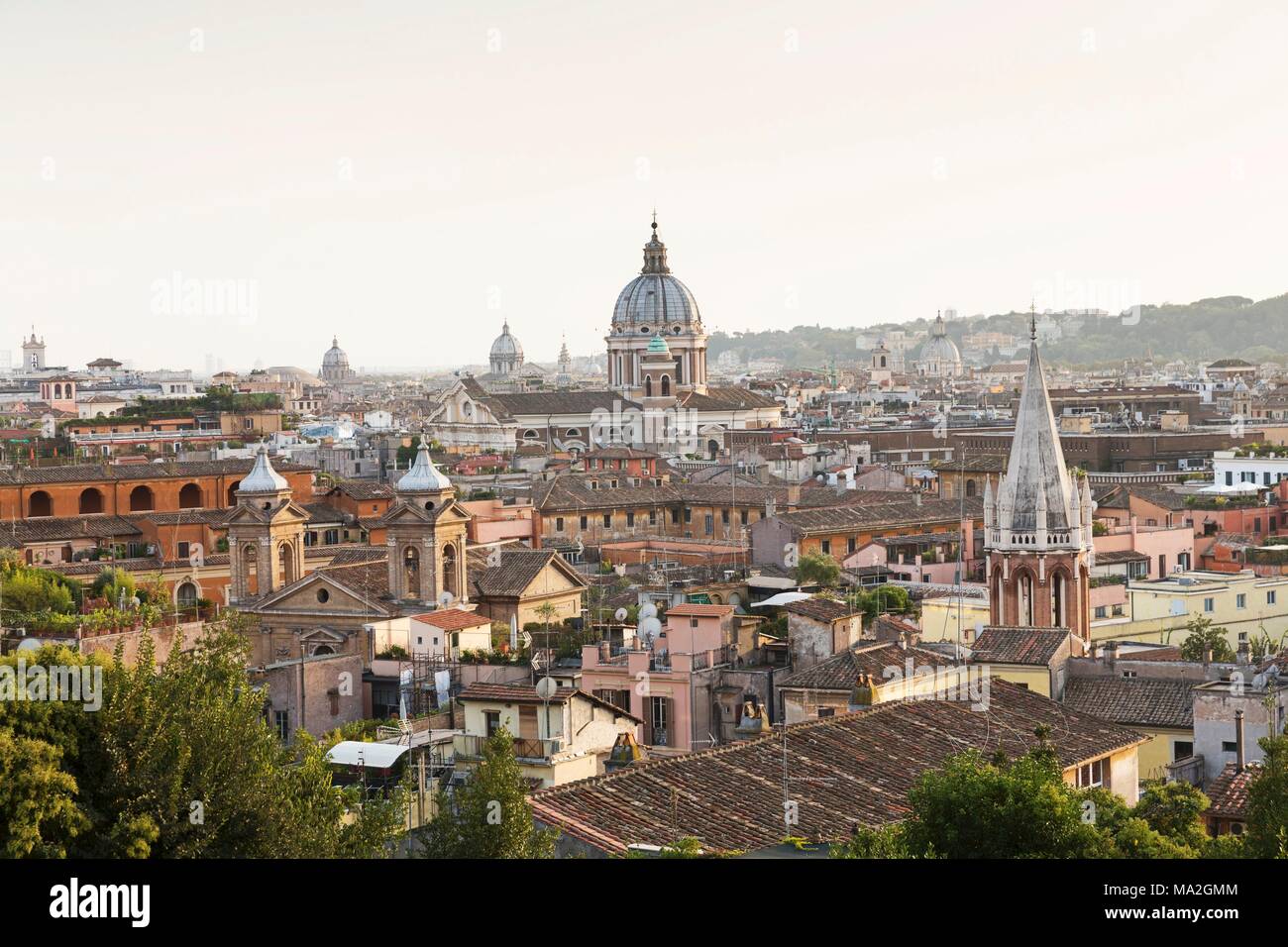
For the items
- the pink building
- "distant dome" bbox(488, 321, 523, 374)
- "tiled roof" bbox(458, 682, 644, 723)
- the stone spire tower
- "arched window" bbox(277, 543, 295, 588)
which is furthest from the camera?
"distant dome" bbox(488, 321, 523, 374)

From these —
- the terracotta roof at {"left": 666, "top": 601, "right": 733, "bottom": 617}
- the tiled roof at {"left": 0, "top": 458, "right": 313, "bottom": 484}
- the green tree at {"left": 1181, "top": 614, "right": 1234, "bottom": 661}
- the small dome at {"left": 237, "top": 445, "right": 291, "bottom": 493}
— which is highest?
the small dome at {"left": 237, "top": 445, "right": 291, "bottom": 493}

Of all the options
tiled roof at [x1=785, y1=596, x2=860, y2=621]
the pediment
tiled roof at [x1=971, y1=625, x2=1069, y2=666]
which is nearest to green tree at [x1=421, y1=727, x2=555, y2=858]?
tiled roof at [x1=785, y1=596, x2=860, y2=621]

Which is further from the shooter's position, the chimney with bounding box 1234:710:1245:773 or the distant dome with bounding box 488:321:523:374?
the distant dome with bounding box 488:321:523:374

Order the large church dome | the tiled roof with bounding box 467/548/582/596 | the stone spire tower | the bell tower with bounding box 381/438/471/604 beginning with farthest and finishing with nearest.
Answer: the large church dome, the tiled roof with bounding box 467/548/582/596, the stone spire tower, the bell tower with bounding box 381/438/471/604

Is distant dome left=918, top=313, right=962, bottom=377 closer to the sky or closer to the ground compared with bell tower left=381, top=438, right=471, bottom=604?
closer to the sky

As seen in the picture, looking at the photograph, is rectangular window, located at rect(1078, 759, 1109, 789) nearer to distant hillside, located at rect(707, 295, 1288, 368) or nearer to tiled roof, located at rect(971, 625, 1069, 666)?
tiled roof, located at rect(971, 625, 1069, 666)
